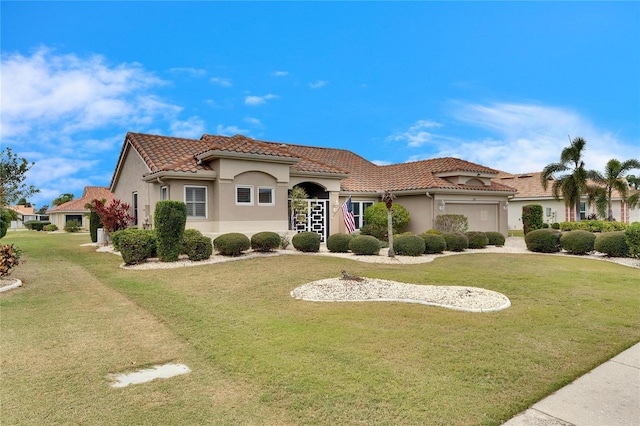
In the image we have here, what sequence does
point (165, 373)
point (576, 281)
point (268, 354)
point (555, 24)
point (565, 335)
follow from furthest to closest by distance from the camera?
point (555, 24), point (576, 281), point (565, 335), point (268, 354), point (165, 373)

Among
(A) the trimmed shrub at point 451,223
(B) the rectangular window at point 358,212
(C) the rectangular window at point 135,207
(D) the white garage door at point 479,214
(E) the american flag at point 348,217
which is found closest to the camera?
(E) the american flag at point 348,217

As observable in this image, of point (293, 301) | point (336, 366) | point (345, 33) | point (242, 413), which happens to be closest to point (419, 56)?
point (345, 33)

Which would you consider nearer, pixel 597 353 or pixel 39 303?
pixel 597 353

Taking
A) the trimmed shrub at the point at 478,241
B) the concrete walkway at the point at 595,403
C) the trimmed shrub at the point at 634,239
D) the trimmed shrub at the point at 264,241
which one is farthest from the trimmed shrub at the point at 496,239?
the concrete walkway at the point at 595,403

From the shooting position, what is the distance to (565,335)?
621 centimetres

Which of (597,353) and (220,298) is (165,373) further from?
(597,353)

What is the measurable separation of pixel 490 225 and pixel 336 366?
23.6m

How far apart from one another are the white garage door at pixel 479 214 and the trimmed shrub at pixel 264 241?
1220 cm

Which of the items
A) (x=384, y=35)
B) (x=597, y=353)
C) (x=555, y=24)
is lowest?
(x=597, y=353)

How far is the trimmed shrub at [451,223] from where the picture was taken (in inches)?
851

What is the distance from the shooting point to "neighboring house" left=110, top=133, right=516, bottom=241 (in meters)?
17.1

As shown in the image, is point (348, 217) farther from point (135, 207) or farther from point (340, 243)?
point (135, 207)

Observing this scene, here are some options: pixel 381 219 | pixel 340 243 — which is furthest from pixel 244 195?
pixel 381 219

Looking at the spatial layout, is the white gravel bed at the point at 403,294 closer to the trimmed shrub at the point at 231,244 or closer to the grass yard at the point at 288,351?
the grass yard at the point at 288,351
